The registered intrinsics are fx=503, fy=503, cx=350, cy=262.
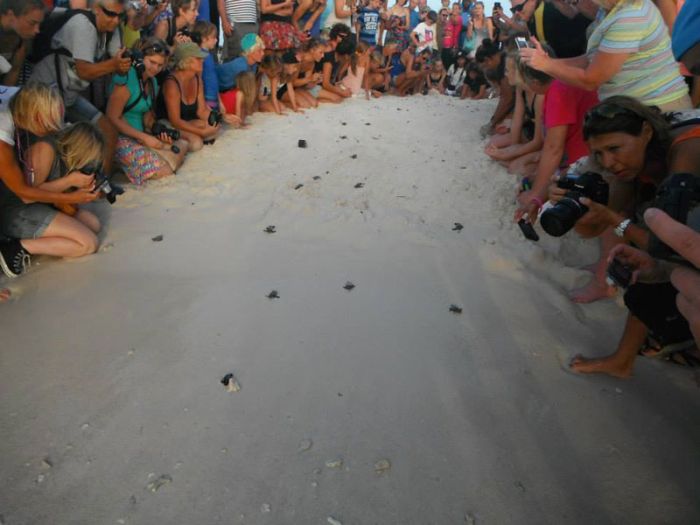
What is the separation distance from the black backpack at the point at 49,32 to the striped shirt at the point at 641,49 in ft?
11.1

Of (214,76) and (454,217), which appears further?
(214,76)

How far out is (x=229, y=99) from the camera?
5.31m

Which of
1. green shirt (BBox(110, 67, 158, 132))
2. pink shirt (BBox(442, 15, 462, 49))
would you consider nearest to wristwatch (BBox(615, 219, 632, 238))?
green shirt (BBox(110, 67, 158, 132))

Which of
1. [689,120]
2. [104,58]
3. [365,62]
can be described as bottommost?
[365,62]

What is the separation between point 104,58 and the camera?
3.98 m

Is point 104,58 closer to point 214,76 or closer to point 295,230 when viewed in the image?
point 214,76

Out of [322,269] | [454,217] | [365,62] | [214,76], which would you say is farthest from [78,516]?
[365,62]

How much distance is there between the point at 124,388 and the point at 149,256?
45.0 inches

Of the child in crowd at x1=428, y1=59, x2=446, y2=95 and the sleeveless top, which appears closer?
the sleeveless top

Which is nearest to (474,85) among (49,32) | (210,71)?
(210,71)

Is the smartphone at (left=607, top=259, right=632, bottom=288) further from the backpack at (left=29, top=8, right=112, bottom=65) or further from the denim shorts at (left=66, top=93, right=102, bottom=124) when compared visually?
the backpack at (left=29, top=8, right=112, bottom=65)

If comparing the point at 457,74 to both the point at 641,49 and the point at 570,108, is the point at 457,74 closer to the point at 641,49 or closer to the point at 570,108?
the point at 570,108

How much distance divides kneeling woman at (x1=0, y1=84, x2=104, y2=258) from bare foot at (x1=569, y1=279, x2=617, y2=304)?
8.78 feet

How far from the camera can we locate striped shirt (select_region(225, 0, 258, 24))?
571 centimetres
